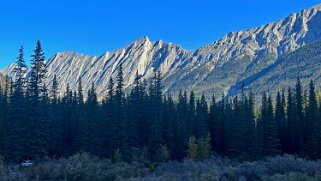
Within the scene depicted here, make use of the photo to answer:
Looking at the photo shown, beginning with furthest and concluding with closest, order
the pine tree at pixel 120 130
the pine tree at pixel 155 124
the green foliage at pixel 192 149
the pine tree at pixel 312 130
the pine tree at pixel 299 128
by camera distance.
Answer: the pine tree at pixel 299 128 < the pine tree at pixel 155 124 < the green foliage at pixel 192 149 < the pine tree at pixel 312 130 < the pine tree at pixel 120 130

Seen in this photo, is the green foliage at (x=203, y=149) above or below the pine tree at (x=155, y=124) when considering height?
below

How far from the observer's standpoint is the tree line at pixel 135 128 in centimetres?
4975

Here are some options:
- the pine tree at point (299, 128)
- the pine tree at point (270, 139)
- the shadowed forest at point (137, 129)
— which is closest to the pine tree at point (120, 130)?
the shadowed forest at point (137, 129)

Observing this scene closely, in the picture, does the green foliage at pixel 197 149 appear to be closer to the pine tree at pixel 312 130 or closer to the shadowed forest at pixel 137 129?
the shadowed forest at pixel 137 129

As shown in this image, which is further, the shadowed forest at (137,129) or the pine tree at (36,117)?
the shadowed forest at (137,129)

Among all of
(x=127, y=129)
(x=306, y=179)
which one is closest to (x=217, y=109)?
(x=127, y=129)

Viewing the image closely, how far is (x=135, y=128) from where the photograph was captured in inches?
2477

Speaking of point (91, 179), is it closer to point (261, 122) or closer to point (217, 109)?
point (261, 122)

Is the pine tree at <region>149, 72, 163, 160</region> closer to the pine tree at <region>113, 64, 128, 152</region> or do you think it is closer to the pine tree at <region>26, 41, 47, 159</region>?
the pine tree at <region>113, 64, 128, 152</region>

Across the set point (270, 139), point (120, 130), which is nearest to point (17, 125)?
point (120, 130)

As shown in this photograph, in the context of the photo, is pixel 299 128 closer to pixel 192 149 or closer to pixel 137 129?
pixel 192 149

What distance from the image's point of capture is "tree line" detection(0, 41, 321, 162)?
4975 cm

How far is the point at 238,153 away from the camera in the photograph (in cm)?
6228

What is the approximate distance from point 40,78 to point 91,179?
32522 millimetres
